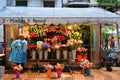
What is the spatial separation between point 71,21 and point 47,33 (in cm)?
149

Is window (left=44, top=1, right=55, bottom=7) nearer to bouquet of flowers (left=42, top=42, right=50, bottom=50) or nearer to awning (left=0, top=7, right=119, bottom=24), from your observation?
awning (left=0, top=7, right=119, bottom=24)

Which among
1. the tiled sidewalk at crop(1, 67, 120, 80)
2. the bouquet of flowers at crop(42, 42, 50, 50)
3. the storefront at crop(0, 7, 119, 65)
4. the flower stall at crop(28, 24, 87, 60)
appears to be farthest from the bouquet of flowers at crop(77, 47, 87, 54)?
the bouquet of flowers at crop(42, 42, 50, 50)

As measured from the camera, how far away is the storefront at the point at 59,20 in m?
13.2

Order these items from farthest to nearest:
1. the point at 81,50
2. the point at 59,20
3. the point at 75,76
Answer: the point at 81,50 → the point at 59,20 → the point at 75,76

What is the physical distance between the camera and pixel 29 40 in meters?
14.2

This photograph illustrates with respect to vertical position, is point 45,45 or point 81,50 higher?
point 45,45

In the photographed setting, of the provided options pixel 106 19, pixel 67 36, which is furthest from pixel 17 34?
pixel 106 19

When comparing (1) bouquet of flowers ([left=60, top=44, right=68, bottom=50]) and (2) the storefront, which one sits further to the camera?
(1) bouquet of flowers ([left=60, top=44, right=68, bottom=50])

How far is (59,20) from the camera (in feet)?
43.5

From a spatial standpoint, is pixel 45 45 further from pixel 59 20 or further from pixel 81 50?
pixel 81 50

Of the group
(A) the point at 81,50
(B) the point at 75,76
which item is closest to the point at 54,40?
(A) the point at 81,50

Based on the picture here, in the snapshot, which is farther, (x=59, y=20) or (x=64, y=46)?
(x=64, y=46)

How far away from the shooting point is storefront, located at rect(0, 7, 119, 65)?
1324cm

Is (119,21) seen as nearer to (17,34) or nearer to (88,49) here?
(88,49)
